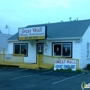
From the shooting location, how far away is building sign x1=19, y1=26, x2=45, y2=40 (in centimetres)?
2330

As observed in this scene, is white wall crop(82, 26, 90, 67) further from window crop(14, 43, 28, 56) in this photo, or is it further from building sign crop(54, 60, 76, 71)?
window crop(14, 43, 28, 56)

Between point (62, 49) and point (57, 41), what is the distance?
101 cm

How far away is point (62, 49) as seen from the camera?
23391 mm

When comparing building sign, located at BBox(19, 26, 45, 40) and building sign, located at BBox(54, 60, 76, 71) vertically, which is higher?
building sign, located at BBox(19, 26, 45, 40)

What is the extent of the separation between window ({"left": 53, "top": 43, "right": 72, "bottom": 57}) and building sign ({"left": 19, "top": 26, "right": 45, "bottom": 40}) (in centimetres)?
188

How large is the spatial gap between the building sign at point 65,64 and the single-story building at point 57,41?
5.93 ft

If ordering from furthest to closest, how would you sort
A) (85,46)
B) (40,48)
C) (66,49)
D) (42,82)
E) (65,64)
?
(40,48) < (66,49) < (85,46) < (65,64) < (42,82)

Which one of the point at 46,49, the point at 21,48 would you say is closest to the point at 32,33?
the point at 46,49

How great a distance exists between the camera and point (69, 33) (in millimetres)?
23656

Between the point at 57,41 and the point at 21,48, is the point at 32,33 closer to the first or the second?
the point at 57,41

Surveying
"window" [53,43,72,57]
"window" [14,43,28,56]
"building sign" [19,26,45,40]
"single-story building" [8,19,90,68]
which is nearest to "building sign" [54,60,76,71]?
"single-story building" [8,19,90,68]

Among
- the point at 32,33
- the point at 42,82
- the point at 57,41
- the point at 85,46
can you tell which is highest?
the point at 32,33

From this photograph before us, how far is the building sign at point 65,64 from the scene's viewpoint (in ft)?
66.4

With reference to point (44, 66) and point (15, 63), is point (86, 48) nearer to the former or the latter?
point (44, 66)
